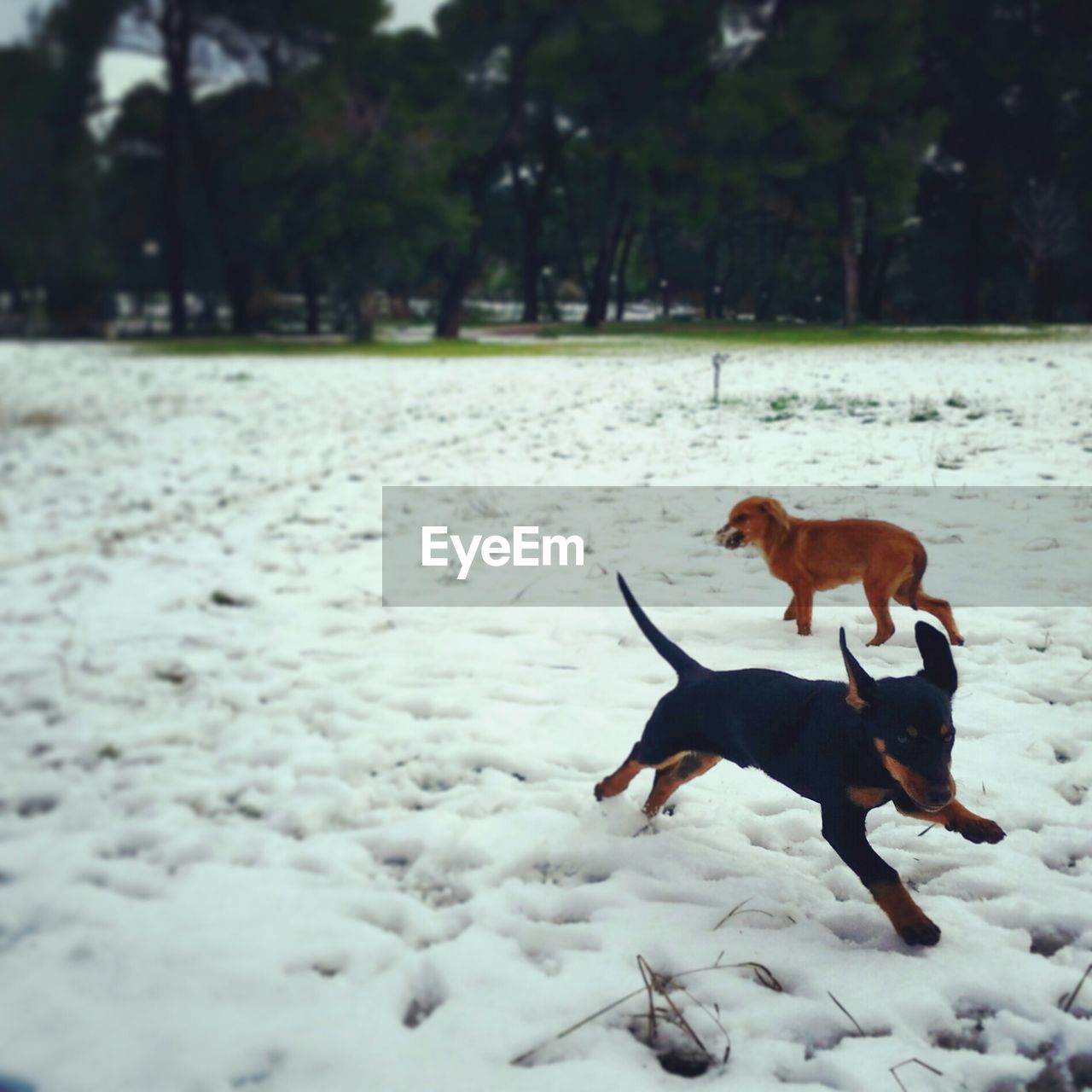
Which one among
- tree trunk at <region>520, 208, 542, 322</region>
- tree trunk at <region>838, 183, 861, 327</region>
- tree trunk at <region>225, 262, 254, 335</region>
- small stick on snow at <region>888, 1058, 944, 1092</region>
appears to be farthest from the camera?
tree trunk at <region>225, 262, 254, 335</region>

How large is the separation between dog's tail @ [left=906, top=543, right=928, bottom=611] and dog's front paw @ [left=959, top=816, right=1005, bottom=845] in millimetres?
349

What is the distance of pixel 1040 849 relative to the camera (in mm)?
1443

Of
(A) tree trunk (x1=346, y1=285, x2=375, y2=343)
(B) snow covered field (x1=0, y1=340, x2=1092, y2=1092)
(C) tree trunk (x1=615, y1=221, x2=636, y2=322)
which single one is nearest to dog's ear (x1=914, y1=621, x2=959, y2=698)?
(B) snow covered field (x1=0, y1=340, x2=1092, y2=1092)

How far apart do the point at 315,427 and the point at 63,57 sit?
3040mm

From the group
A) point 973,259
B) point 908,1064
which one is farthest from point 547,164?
point 908,1064

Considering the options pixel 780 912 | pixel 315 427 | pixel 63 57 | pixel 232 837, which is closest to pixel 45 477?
pixel 315 427

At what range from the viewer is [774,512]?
141cm

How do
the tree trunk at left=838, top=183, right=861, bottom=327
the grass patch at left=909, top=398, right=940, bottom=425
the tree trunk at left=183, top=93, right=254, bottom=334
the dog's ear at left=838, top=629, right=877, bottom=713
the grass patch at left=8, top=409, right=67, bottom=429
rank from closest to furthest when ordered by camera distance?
the dog's ear at left=838, top=629, right=877, bottom=713, the tree trunk at left=838, top=183, right=861, bottom=327, the grass patch at left=909, top=398, right=940, bottom=425, the tree trunk at left=183, top=93, right=254, bottom=334, the grass patch at left=8, top=409, right=67, bottom=429

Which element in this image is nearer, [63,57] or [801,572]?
[801,572]

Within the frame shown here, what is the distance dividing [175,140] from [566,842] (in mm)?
2967

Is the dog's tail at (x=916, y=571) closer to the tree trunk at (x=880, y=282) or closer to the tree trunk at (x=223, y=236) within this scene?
the tree trunk at (x=880, y=282)

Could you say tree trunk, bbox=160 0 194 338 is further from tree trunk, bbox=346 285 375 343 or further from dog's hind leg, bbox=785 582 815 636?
dog's hind leg, bbox=785 582 815 636

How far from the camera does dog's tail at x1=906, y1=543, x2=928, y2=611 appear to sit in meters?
1.28

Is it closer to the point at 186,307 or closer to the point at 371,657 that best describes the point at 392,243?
the point at 186,307
